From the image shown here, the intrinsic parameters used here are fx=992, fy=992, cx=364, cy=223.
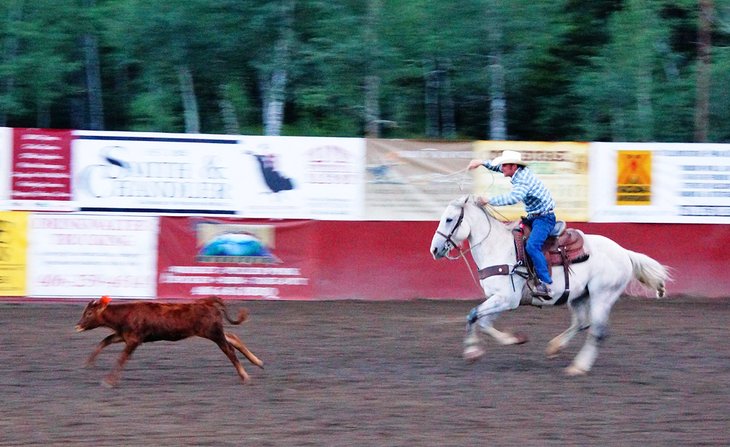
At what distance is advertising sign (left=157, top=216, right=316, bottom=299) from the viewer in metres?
13.9

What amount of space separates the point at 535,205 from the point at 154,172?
246 inches

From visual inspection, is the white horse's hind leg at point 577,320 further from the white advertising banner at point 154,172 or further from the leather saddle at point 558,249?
the white advertising banner at point 154,172

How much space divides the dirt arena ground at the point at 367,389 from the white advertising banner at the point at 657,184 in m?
2.17

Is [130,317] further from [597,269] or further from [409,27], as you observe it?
[409,27]

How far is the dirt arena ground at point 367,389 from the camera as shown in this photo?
7.04 metres

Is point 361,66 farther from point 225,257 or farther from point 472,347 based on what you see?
point 472,347

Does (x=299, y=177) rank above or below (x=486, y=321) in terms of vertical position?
above

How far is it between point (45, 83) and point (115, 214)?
6.29m

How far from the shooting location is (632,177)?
1451 centimetres

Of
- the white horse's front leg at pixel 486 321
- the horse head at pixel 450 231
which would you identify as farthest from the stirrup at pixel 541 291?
the horse head at pixel 450 231

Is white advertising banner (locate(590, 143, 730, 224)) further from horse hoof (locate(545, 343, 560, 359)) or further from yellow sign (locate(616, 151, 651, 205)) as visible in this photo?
horse hoof (locate(545, 343, 560, 359))

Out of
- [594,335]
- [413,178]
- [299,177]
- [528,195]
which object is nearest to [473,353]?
[594,335]

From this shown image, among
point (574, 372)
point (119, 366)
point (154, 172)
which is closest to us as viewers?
point (119, 366)

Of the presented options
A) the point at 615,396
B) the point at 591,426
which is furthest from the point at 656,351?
the point at 591,426
